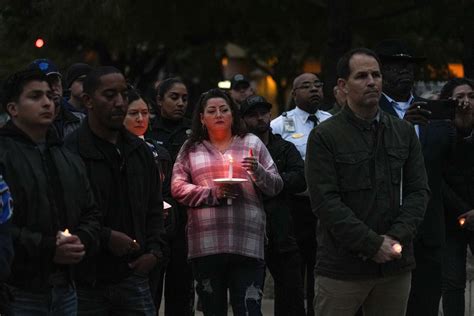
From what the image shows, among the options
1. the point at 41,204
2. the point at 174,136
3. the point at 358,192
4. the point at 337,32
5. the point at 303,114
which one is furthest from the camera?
the point at 337,32

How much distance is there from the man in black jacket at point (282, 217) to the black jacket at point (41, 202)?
121 inches

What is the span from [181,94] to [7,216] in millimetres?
4448

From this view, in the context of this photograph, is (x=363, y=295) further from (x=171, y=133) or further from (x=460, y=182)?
(x=171, y=133)

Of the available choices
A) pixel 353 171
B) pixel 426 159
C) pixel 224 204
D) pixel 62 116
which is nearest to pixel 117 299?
pixel 353 171

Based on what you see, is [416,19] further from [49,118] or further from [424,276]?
[49,118]

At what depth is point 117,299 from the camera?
6766 millimetres

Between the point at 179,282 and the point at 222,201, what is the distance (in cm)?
120

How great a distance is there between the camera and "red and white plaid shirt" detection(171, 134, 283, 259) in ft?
27.9

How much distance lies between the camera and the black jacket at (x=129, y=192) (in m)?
6.76

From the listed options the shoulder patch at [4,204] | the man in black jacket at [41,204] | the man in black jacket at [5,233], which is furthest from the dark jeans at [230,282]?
the shoulder patch at [4,204]

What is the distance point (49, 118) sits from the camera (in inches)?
251

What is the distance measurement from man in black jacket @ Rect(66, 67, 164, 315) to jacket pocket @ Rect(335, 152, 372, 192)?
107 cm

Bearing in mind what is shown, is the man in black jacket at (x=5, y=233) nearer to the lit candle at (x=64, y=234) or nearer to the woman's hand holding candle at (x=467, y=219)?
the lit candle at (x=64, y=234)

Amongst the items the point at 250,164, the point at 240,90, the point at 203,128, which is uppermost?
the point at 240,90
